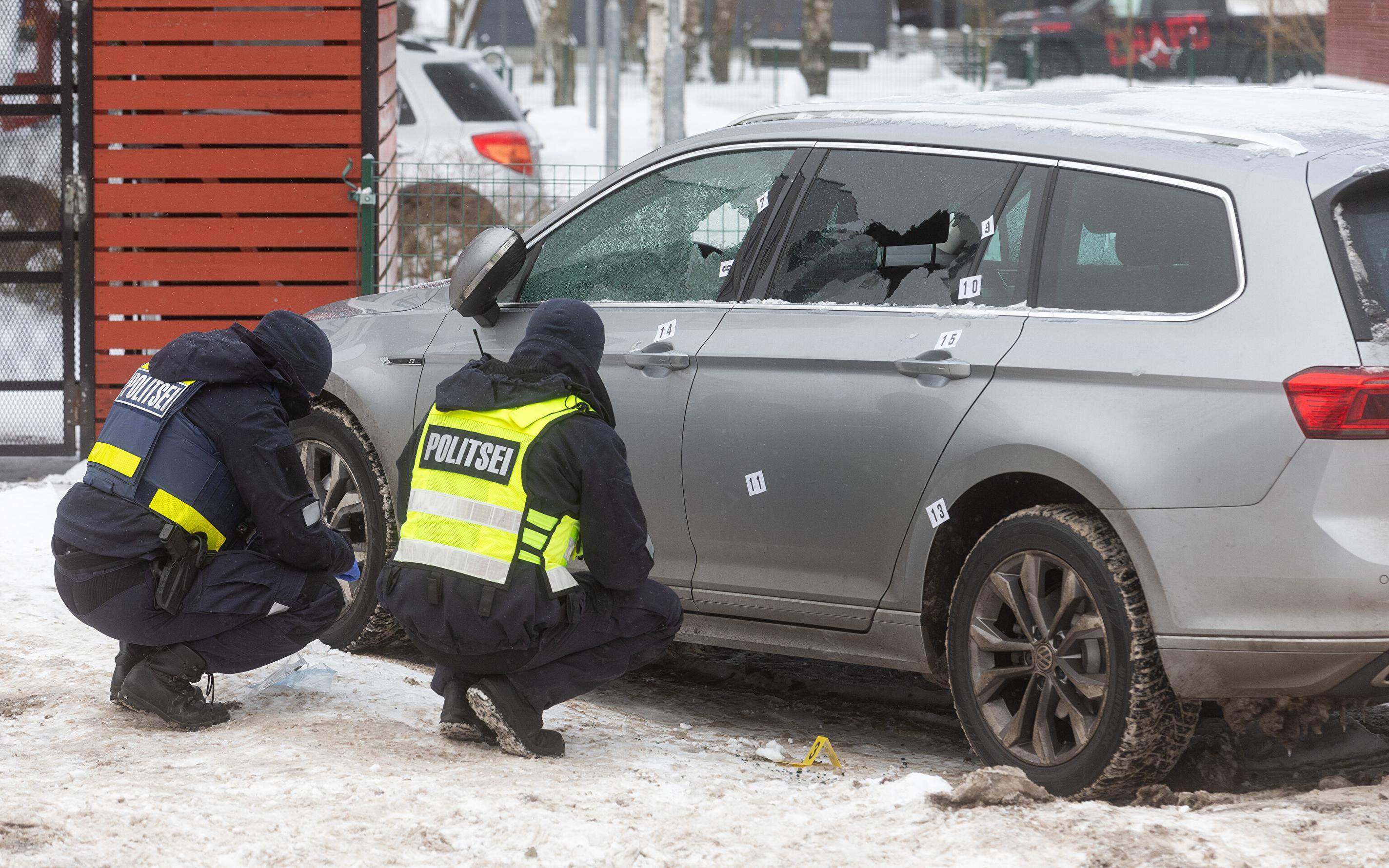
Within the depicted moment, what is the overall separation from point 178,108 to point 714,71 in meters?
32.8

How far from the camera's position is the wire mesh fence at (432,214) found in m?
8.23

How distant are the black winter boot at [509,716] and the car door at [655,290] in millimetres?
663

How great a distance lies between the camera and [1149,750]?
146 inches

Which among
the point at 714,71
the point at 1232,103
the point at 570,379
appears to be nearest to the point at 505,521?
the point at 570,379

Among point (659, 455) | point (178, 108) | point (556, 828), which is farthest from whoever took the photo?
point (178, 108)

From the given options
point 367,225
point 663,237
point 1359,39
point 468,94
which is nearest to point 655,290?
point 663,237

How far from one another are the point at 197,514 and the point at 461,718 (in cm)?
90

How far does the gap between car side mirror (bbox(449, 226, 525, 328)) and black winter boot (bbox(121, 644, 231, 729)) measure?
1.35 meters

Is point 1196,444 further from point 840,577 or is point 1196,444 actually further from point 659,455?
point 659,455

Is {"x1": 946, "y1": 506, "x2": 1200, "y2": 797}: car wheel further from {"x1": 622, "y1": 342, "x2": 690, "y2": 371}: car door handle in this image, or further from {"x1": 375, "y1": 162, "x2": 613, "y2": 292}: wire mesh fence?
{"x1": 375, "y1": 162, "x2": 613, "y2": 292}: wire mesh fence

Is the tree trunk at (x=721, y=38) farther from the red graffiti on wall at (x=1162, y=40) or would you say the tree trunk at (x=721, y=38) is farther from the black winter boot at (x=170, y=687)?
the black winter boot at (x=170, y=687)

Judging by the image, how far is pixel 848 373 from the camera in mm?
4188

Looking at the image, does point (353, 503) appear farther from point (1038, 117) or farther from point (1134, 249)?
point (1134, 249)

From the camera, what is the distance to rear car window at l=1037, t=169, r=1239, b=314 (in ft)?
12.1
